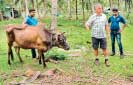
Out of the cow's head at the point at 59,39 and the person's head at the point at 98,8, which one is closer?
the person's head at the point at 98,8

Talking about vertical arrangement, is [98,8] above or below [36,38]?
above

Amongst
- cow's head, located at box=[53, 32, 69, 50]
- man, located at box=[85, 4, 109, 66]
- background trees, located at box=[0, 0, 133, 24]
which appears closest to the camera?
cow's head, located at box=[53, 32, 69, 50]

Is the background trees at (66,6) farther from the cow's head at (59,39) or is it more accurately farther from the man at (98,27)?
the cow's head at (59,39)

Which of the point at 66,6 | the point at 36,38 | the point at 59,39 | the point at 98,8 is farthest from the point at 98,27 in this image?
the point at 66,6

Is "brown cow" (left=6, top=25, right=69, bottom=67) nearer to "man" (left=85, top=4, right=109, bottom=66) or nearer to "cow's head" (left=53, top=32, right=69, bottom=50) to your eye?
"cow's head" (left=53, top=32, right=69, bottom=50)

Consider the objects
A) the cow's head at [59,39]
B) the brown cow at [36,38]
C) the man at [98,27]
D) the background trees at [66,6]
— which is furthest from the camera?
the background trees at [66,6]

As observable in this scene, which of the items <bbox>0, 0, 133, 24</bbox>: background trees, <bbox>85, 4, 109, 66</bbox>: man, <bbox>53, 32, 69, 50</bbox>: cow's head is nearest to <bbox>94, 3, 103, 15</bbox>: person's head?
<bbox>85, 4, 109, 66</bbox>: man

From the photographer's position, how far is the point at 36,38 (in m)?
11.0

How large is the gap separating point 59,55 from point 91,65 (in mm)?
1368

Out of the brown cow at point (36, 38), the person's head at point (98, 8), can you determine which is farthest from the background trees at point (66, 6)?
the person's head at point (98, 8)

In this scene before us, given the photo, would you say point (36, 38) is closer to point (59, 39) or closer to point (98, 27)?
point (59, 39)

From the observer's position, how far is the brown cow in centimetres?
1101

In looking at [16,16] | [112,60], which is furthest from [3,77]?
[16,16]

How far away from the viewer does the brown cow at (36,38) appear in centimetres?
1101
